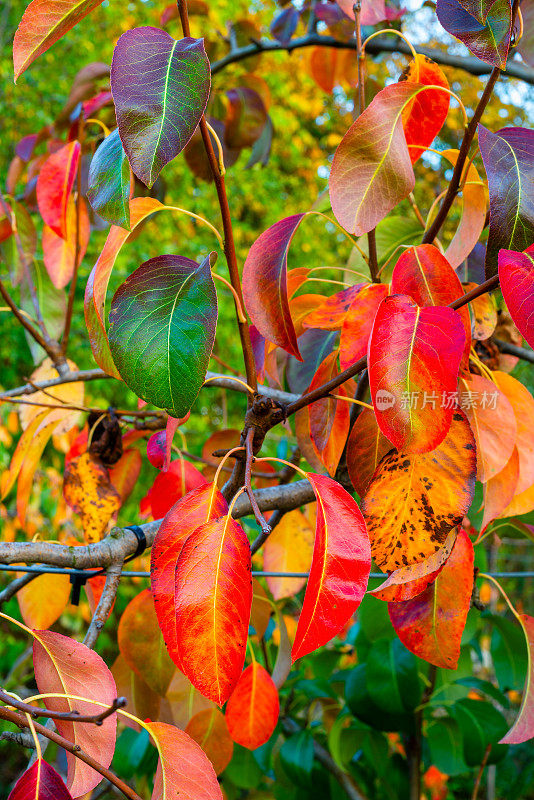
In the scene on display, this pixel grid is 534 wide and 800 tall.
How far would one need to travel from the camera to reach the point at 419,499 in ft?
1.30

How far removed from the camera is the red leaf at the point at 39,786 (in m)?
0.33

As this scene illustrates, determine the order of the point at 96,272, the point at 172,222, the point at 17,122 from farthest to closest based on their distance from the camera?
the point at 172,222
the point at 17,122
the point at 96,272

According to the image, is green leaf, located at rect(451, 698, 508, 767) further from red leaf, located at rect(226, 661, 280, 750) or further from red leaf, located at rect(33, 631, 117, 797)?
red leaf, located at rect(33, 631, 117, 797)

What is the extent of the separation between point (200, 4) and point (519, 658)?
110 cm

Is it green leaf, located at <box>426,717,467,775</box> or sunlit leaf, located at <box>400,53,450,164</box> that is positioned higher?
sunlit leaf, located at <box>400,53,450,164</box>

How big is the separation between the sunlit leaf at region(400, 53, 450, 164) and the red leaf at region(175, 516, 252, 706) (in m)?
0.37

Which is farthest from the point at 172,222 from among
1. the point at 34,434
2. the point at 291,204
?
the point at 34,434

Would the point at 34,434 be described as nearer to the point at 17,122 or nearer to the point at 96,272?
the point at 96,272

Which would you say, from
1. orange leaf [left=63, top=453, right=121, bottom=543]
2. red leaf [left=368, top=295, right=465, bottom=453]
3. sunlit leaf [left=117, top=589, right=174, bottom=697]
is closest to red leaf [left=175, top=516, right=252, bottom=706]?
red leaf [left=368, top=295, right=465, bottom=453]

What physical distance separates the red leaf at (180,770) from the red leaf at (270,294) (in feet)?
0.82

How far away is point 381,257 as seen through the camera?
2.31 ft

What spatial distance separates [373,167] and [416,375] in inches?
6.7

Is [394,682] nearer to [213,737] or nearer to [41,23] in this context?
[213,737]

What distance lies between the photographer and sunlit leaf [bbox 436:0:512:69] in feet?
1.34
